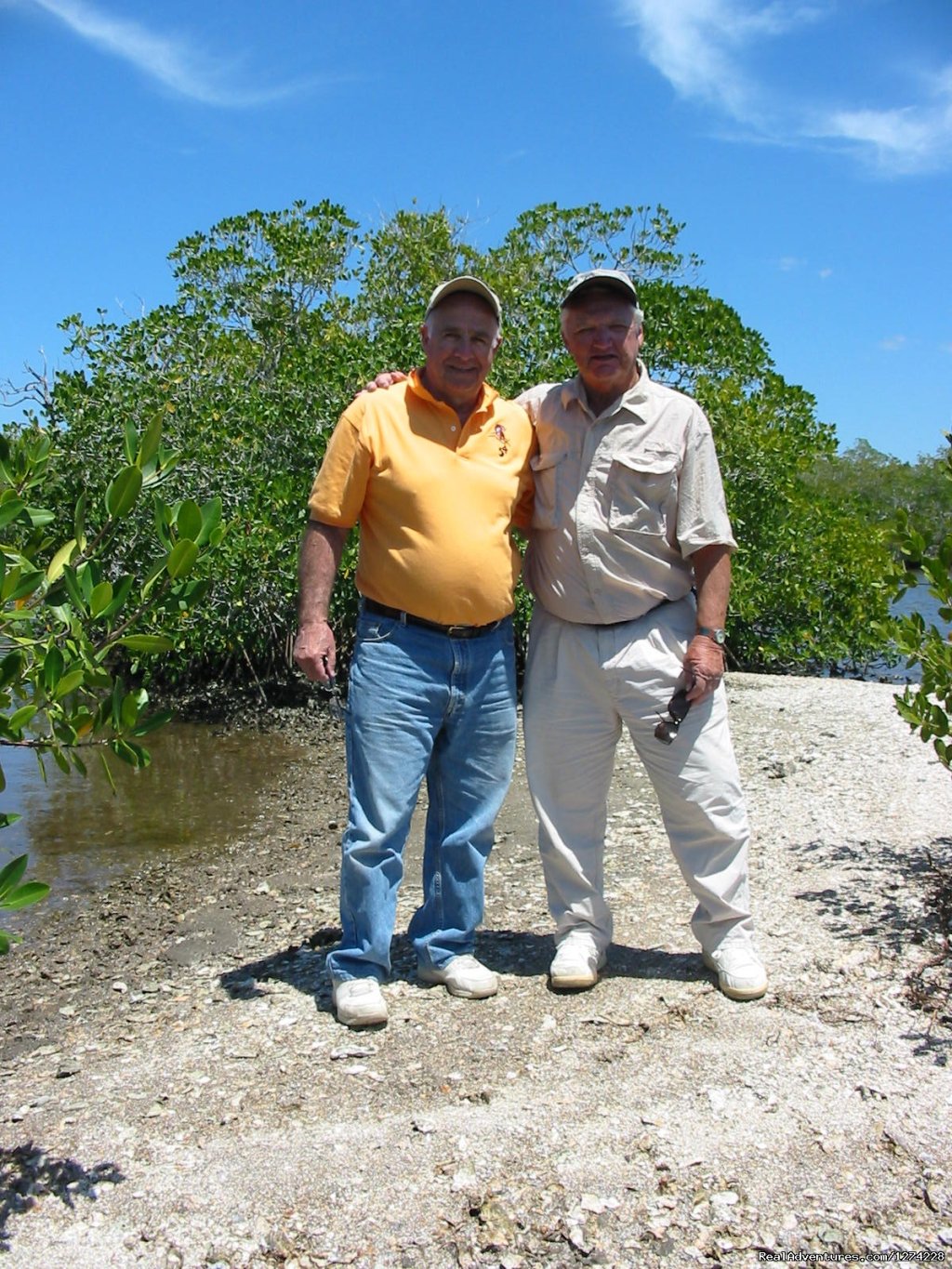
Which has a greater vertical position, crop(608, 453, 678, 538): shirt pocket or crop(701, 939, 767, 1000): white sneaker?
crop(608, 453, 678, 538): shirt pocket

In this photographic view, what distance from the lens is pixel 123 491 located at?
2.65 metres

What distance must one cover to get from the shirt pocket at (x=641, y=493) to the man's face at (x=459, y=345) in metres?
0.54

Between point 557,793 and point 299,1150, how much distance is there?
1.45 metres

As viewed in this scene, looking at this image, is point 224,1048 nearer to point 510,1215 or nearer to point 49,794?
point 510,1215

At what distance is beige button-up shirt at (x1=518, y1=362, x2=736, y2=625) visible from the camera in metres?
3.70

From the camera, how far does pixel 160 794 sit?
8.91m

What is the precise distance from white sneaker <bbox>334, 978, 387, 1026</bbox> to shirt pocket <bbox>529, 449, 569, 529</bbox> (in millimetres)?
1625

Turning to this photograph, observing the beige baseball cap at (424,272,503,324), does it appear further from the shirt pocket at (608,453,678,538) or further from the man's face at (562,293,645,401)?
the shirt pocket at (608,453,678,538)

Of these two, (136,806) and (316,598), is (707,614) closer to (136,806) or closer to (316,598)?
(316,598)

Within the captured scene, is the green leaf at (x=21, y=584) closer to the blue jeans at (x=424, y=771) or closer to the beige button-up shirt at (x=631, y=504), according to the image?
the blue jeans at (x=424, y=771)

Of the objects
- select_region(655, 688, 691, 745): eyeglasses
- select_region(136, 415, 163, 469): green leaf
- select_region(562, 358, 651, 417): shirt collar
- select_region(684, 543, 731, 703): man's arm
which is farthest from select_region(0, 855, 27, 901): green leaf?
select_region(562, 358, 651, 417): shirt collar

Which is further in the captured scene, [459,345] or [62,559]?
[459,345]

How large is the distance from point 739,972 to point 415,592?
5.37ft

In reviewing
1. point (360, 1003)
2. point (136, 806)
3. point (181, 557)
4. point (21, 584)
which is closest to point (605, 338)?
point (181, 557)
